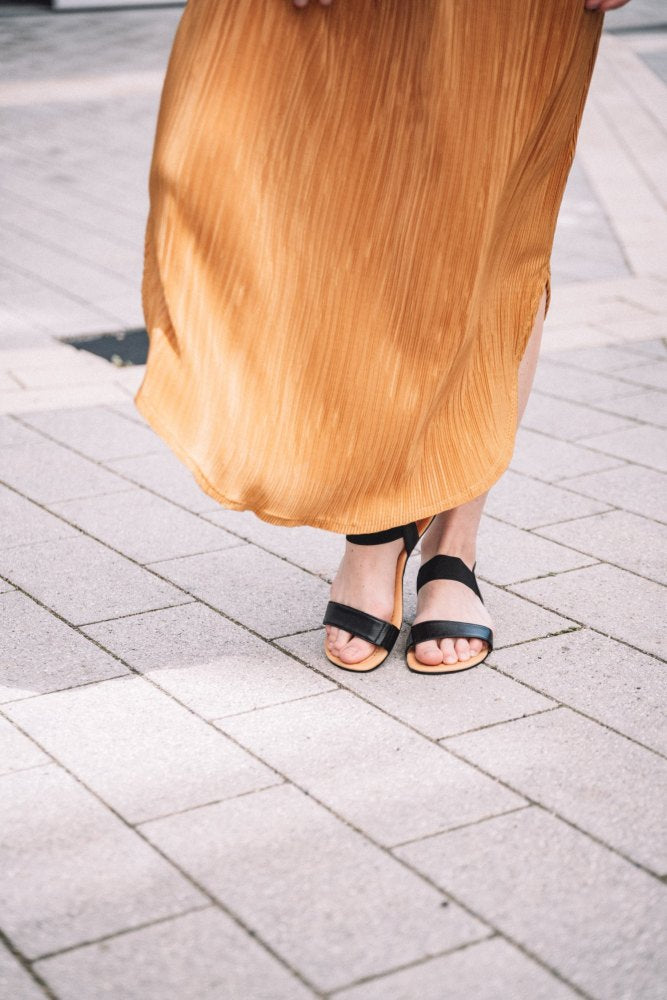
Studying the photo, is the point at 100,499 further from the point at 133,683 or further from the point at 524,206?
the point at 524,206

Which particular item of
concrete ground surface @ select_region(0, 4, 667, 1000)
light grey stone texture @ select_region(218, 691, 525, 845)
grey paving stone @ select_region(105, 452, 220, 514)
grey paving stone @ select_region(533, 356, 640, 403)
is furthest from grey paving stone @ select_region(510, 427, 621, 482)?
light grey stone texture @ select_region(218, 691, 525, 845)

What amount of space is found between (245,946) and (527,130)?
1.36 metres

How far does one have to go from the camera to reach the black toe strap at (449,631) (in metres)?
2.45

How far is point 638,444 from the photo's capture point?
3.74 metres

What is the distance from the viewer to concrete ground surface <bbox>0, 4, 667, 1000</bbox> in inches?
64.6

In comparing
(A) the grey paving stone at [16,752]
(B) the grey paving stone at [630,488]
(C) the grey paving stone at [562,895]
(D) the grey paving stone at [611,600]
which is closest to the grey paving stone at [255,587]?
(D) the grey paving stone at [611,600]

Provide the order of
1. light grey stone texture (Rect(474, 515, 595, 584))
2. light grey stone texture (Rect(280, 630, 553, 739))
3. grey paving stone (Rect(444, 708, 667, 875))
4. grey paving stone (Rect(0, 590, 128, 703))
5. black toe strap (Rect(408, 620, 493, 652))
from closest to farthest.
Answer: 1. grey paving stone (Rect(444, 708, 667, 875))
2. light grey stone texture (Rect(280, 630, 553, 739))
3. grey paving stone (Rect(0, 590, 128, 703))
4. black toe strap (Rect(408, 620, 493, 652))
5. light grey stone texture (Rect(474, 515, 595, 584))

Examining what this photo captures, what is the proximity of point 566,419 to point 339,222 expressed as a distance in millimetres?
2006

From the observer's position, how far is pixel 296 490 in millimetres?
2244

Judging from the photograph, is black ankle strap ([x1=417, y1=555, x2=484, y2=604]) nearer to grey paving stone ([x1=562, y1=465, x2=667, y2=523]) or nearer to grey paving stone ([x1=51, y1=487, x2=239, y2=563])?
grey paving stone ([x1=51, y1=487, x2=239, y2=563])

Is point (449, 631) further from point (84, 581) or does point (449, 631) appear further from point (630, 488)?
point (630, 488)

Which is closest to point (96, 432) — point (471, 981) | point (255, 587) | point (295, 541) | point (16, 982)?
point (295, 541)

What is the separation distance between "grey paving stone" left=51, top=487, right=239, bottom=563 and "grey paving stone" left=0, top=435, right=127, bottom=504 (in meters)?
0.06

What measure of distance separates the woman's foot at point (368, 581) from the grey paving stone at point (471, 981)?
2.89 ft
